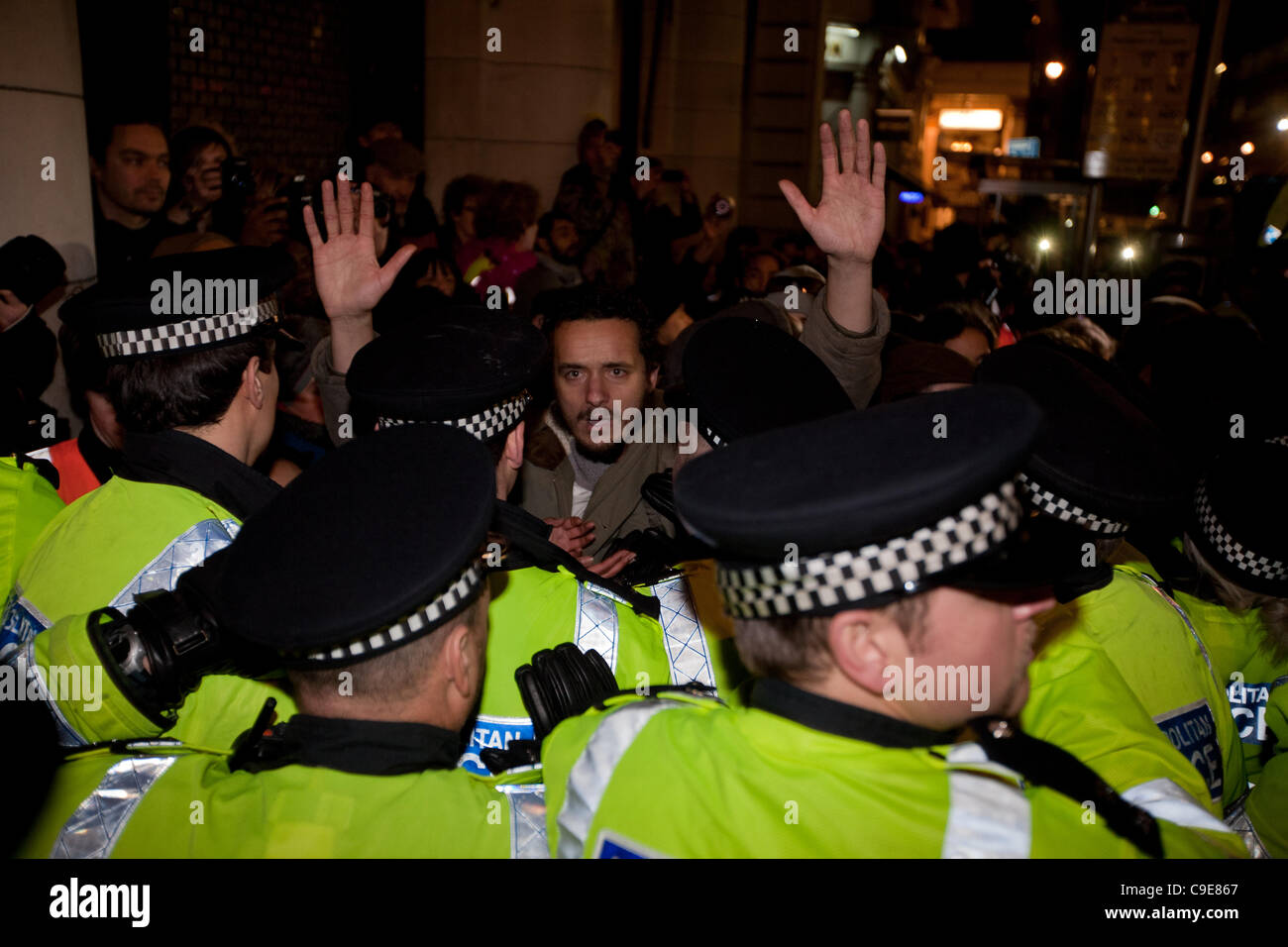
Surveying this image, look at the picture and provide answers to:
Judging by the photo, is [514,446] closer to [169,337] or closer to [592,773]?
[169,337]

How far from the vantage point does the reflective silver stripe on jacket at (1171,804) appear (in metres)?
1.39

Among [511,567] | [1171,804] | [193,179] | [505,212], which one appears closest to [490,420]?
[511,567]

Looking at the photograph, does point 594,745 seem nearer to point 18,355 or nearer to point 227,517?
point 227,517

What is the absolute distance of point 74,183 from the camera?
4.06m

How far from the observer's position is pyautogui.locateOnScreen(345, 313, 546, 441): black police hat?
2.26m

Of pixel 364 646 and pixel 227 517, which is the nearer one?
pixel 364 646

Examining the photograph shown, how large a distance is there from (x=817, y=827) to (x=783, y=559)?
1.18 feet

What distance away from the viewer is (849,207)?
2648 mm

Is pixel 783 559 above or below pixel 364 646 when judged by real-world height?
above

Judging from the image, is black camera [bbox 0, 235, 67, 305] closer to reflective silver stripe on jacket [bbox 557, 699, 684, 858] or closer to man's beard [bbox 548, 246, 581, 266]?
reflective silver stripe on jacket [bbox 557, 699, 684, 858]

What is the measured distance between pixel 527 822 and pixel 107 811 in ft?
2.14

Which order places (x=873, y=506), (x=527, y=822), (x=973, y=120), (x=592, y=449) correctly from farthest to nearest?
1. (x=973, y=120)
2. (x=592, y=449)
3. (x=527, y=822)
4. (x=873, y=506)

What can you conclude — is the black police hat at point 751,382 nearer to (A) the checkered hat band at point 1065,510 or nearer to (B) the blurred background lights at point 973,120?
(A) the checkered hat band at point 1065,510
